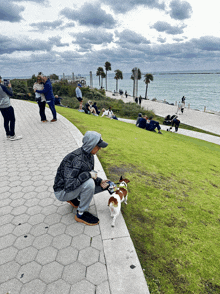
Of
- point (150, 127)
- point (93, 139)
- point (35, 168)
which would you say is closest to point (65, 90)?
point (150, 127)

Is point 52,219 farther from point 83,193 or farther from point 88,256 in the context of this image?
point 88,256

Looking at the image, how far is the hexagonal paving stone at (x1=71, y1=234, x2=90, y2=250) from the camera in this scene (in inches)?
116

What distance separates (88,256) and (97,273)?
30cm

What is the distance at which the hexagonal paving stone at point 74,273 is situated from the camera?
2.45 metres

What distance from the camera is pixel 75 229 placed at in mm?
3289

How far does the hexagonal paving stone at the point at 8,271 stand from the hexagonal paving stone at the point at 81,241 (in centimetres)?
83

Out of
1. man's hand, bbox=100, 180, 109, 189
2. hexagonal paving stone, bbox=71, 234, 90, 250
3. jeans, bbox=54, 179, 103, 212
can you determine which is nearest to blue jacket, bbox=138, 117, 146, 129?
man's hand, bbox=100, 180, 109, 189

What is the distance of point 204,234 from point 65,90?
37.9m

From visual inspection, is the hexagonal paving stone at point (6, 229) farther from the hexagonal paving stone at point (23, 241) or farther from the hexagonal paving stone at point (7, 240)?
the hexagonal paving stone at point (23, 241)

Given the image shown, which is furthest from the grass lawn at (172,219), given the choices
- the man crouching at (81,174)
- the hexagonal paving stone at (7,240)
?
the hexagonal paving stone at (7,240)

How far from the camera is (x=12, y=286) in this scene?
2.35 m

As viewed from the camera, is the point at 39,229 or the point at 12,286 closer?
the point at 12,286

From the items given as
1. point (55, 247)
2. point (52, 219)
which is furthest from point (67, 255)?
point (52, 219)

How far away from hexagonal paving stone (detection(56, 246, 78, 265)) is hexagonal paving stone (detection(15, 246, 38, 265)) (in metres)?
0.38
